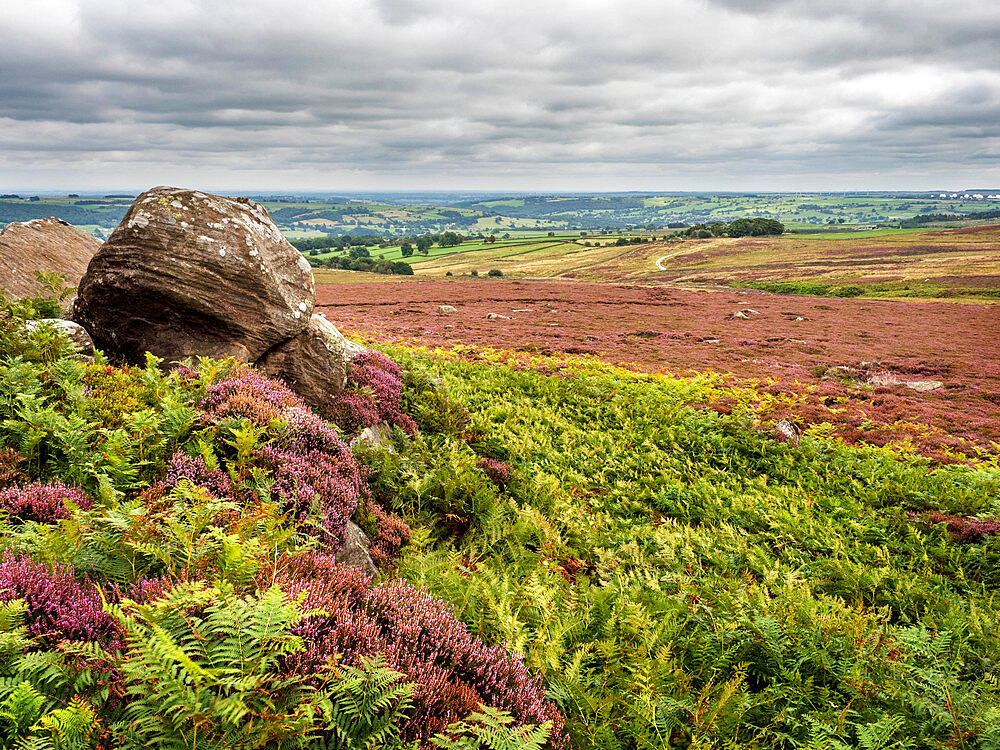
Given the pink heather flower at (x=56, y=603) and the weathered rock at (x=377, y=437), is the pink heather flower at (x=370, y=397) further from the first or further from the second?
the pink heather flower at (x=56, y=603)

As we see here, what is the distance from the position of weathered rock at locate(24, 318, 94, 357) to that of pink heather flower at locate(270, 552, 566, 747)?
660 centimetres

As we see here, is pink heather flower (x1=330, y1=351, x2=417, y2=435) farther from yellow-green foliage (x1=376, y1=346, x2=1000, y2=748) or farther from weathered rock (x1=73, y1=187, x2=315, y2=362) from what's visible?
weathered rock (x1=73, y1=187, x2=315, y2=362)

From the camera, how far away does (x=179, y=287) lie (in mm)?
8625

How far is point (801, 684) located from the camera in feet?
16.6

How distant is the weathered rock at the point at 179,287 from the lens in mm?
8641

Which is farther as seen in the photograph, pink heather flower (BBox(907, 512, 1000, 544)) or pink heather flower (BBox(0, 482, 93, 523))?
pink heather flower (BBox(907, 512, 1000, 544))

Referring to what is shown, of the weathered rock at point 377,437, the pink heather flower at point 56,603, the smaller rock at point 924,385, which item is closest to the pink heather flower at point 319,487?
the weathered rock at point 377,437

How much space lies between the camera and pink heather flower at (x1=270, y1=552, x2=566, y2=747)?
3387 millimetres

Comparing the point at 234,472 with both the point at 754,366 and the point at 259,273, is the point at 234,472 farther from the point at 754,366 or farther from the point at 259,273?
the point at 754,366

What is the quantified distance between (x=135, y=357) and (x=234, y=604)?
25.5 ft

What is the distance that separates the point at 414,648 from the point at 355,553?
2.36 m

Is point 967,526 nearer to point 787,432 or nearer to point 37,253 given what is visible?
point 787,432

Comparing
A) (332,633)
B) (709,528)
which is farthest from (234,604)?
(709,528)

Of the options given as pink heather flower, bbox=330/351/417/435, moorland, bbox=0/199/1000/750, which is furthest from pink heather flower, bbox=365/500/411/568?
pink heather flower, bbox=330/351/417/435
